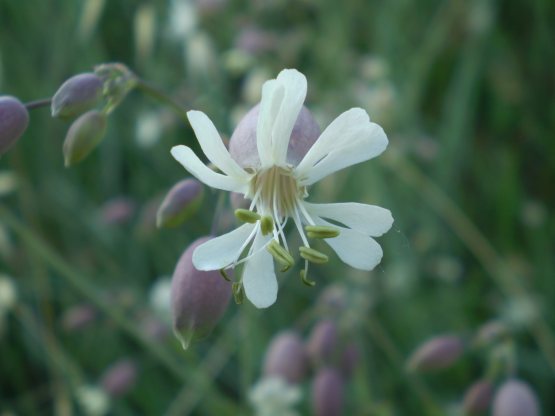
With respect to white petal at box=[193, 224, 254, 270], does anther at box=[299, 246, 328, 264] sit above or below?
above

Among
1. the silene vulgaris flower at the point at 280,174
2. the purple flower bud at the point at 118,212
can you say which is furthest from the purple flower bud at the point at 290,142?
the purple flower bud at the point at 118,212

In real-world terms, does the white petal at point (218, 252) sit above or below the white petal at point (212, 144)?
below

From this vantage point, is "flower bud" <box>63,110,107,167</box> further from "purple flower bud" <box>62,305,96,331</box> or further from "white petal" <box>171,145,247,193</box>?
"purple flower bud" <box>62,305,96,331</box>

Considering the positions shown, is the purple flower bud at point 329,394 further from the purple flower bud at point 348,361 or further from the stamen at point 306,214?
the stamen at point 306,214

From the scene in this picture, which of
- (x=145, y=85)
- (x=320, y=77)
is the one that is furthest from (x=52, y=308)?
(x=145, y=85)

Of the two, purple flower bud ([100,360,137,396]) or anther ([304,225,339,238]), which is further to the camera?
purple flower bud ([100,360,137,396])

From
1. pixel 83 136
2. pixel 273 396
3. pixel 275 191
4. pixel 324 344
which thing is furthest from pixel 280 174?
pixel 273 396

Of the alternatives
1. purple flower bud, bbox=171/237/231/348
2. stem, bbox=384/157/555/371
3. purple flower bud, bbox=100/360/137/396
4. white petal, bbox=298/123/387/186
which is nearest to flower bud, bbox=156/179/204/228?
purple flower bud, bbox=171/237/231/348
